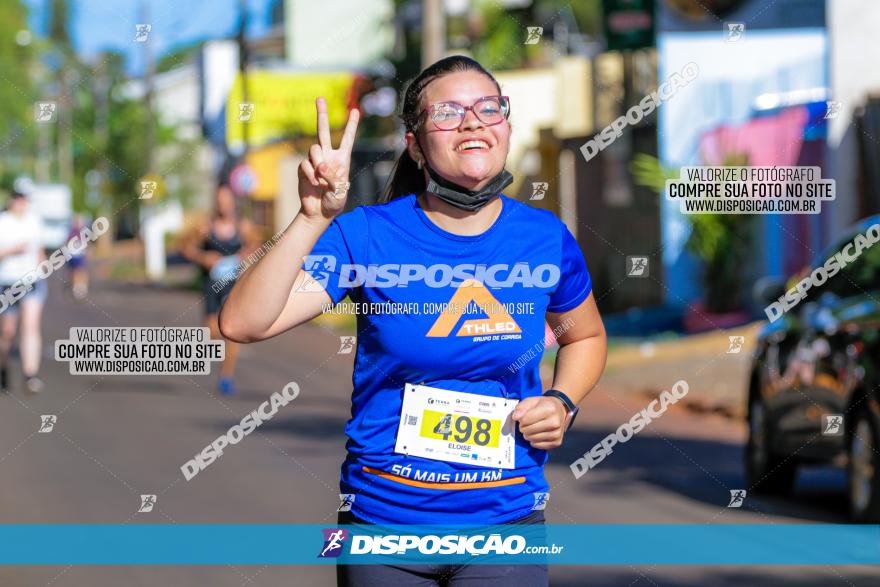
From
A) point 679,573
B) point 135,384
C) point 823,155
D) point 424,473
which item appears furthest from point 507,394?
point 823,155

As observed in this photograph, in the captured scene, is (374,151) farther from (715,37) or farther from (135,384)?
(135,384)

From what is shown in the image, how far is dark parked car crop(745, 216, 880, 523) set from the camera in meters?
8.87

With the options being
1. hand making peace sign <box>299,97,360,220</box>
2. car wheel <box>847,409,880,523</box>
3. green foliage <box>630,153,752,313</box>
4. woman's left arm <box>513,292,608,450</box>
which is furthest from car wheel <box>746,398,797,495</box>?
green foliage <box>630,153,752,313</box>

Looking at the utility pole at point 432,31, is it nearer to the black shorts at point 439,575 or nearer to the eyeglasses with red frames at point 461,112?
the eyeglasses with red frames at point 461,112

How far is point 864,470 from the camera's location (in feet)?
29.2

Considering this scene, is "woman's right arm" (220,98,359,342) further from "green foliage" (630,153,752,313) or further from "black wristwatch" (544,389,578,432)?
"green foliage" (630,153,752,313)

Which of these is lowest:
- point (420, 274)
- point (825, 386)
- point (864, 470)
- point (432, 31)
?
point (864, 470)

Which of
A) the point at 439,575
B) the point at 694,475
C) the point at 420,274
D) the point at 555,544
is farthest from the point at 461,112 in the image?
the point at 694,475

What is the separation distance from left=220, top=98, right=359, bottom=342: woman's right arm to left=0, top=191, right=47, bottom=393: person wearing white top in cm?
1166

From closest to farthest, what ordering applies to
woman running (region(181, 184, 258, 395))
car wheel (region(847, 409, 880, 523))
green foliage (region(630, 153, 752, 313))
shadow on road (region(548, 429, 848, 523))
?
car wheel (region(847, 409, 880, 523)) < shadow on road (region(548, 429, 848, 523)) < woman running (region(181, 184, 258, 395)) < green foliage (region(630, 153, 752, 313))

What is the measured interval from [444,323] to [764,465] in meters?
7.12

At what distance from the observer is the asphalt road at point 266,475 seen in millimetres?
7945

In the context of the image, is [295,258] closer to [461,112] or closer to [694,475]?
[461,112]

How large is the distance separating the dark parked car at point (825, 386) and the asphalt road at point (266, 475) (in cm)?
37
